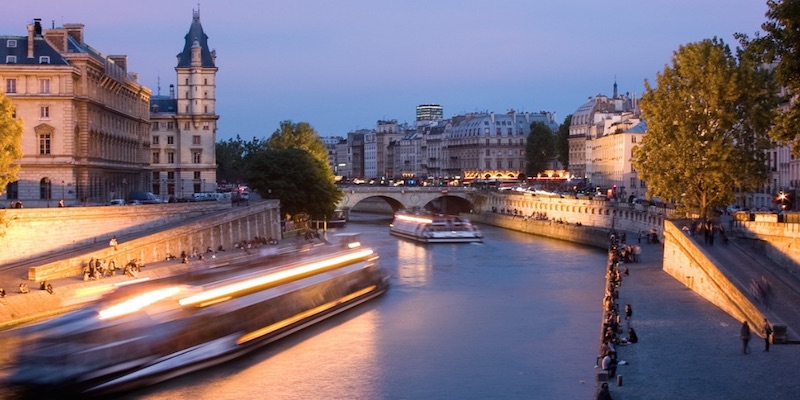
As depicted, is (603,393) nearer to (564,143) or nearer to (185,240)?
(185,240)

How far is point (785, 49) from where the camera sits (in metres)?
21.2

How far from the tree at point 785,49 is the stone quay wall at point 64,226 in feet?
78.6

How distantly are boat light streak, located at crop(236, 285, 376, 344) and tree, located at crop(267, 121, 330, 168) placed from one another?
55.6 meters

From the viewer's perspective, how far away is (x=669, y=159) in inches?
1663

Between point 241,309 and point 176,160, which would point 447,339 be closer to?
point 241,309

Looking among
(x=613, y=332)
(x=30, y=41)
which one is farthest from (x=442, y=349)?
(x=30, y=41)

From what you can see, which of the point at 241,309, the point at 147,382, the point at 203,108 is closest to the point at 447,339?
the point at 241,309

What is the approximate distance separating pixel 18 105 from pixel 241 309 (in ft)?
79.6

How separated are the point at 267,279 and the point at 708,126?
18522mm

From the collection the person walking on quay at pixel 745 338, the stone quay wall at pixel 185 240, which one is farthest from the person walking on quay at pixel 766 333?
the stone quay wall at pixel 185 240

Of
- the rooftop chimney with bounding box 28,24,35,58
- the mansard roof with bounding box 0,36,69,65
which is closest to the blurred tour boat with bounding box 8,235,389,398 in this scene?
the mansard roof with bounding box 0,36,69,65

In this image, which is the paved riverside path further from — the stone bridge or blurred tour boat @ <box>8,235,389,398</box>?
the stone bridge

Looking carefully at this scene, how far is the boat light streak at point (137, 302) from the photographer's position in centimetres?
2311

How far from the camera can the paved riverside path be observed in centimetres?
2125
